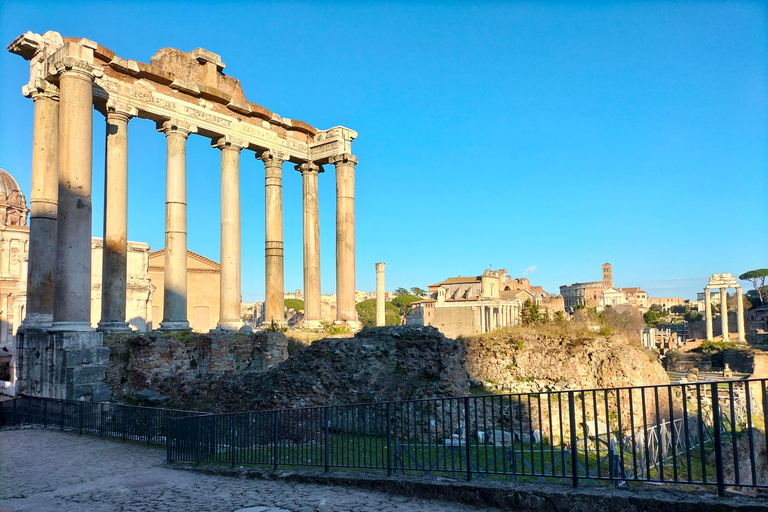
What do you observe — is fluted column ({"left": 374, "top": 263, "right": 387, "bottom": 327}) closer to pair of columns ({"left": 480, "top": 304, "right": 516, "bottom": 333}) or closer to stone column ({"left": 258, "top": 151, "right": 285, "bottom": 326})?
stone column ({"left": 258, "top": 151, "right": 285, "bottom": 326})

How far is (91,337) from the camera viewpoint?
1555 centimetres

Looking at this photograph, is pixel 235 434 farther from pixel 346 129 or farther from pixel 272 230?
pixel 346 129

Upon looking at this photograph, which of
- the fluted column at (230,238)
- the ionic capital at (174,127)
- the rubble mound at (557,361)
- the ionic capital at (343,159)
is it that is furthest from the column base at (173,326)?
the rubble mound at (557,361)

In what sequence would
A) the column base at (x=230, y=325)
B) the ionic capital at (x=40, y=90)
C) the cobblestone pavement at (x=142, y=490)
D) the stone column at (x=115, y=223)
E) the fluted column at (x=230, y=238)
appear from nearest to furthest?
the cobblestone pavement at (x=142, y=490)
the ionic capital at (x=40, y=90)
the stone column at (x=115, y=223)
the column base at (x=230, y=325)
the fluted column at (x=230, y=238)

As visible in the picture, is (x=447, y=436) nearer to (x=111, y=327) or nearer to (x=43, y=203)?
(x=111, y=327)

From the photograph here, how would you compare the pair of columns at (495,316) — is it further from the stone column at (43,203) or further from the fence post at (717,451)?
the fence post at (717,451)

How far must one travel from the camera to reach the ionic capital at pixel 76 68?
620 inches

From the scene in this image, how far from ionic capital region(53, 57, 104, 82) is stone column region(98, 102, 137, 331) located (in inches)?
67.7

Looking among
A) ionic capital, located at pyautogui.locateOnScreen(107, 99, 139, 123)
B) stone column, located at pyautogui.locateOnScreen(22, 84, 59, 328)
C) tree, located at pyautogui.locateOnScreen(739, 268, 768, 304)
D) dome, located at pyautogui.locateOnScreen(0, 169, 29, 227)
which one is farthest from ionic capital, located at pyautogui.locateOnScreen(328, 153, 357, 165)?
tree, located at pyautogui.locateOnScreen(739, 268, 768, 304)

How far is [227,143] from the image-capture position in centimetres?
2133

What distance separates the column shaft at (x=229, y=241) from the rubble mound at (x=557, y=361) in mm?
8616

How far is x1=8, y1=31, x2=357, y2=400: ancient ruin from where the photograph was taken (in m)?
15.4

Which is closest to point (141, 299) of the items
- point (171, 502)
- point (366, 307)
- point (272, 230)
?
point (272, 230)

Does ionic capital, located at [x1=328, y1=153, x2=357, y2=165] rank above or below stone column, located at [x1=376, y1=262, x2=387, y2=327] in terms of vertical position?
above
